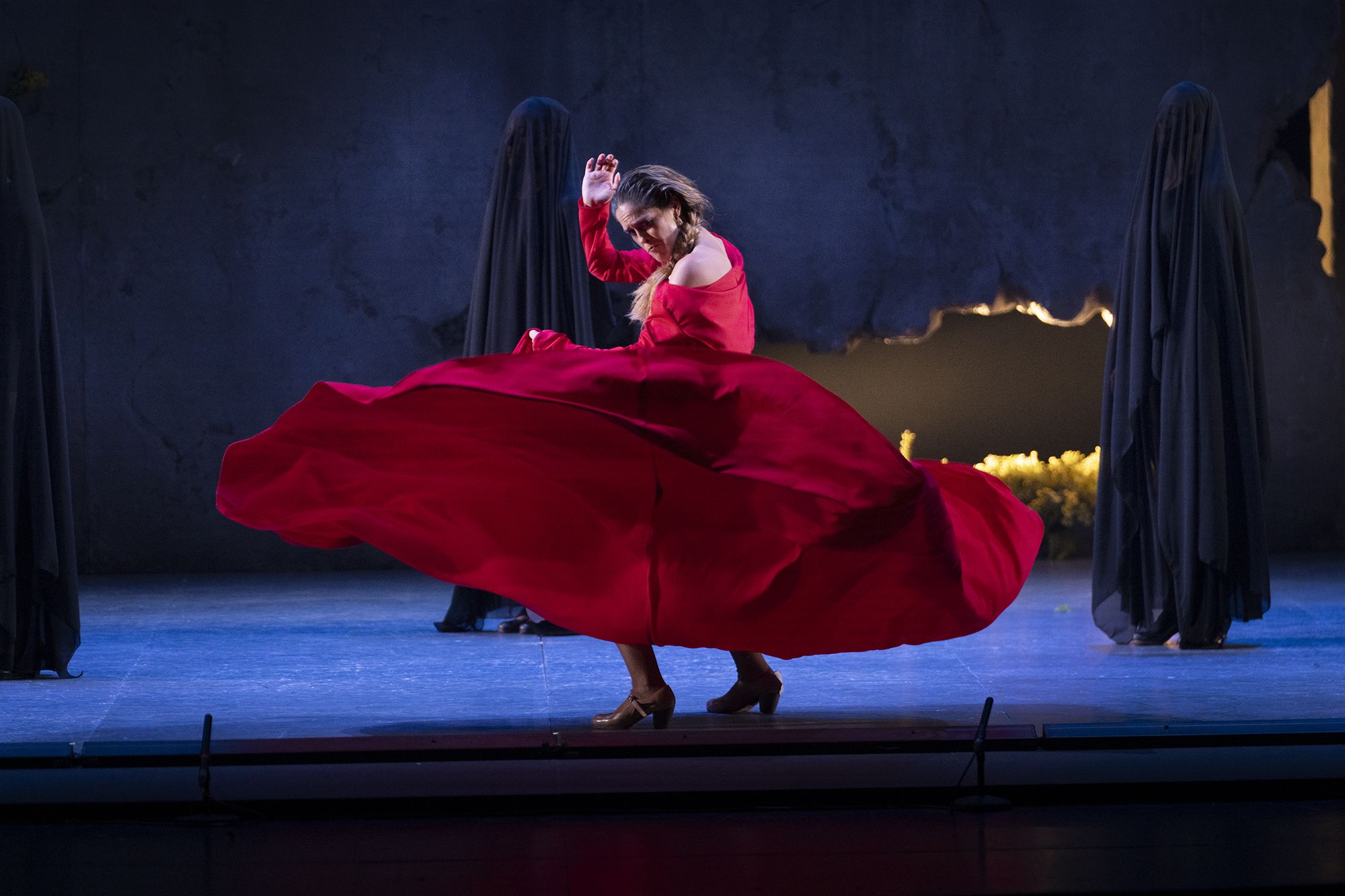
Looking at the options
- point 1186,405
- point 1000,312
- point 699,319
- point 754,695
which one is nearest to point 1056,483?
point 1000,312

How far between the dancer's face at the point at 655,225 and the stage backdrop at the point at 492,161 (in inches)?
195

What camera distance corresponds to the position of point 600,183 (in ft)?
14.5

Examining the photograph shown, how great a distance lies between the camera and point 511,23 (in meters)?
8.91

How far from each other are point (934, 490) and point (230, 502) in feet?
6.04

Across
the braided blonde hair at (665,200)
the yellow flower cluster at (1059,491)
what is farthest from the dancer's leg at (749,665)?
the yellow flower cluster at (1059,491)

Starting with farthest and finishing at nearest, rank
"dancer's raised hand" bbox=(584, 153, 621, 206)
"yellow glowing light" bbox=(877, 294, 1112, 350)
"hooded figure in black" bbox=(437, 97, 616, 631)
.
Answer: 1. "yellow glowing light" bbox=(877, 294, 1112, 350)
2. "hooded figure in black" bbox=(437, 97, 616, 631)
3. "dancer's raised hand" bbox=(584, 153, 621, 206)

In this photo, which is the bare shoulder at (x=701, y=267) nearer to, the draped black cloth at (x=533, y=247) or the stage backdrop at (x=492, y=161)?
the draped black cloth at (x=533, y=247)

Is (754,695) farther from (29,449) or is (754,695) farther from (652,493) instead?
(29,449)

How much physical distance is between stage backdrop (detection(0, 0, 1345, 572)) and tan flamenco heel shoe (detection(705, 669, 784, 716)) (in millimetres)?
5094

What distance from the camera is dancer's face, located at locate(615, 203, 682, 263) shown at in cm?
402

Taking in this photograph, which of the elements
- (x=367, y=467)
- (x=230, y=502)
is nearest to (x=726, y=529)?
(x=367, y=467)

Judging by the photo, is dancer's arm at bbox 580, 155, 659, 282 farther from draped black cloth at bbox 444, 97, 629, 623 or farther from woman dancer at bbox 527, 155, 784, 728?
draped black cloth at bbox 444, 97, 629, 623

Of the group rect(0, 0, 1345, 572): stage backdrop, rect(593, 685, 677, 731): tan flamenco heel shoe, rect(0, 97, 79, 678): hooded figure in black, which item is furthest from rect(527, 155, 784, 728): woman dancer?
rect(0, 0, 1345, 572): stage backdrop

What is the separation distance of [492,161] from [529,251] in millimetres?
2960
